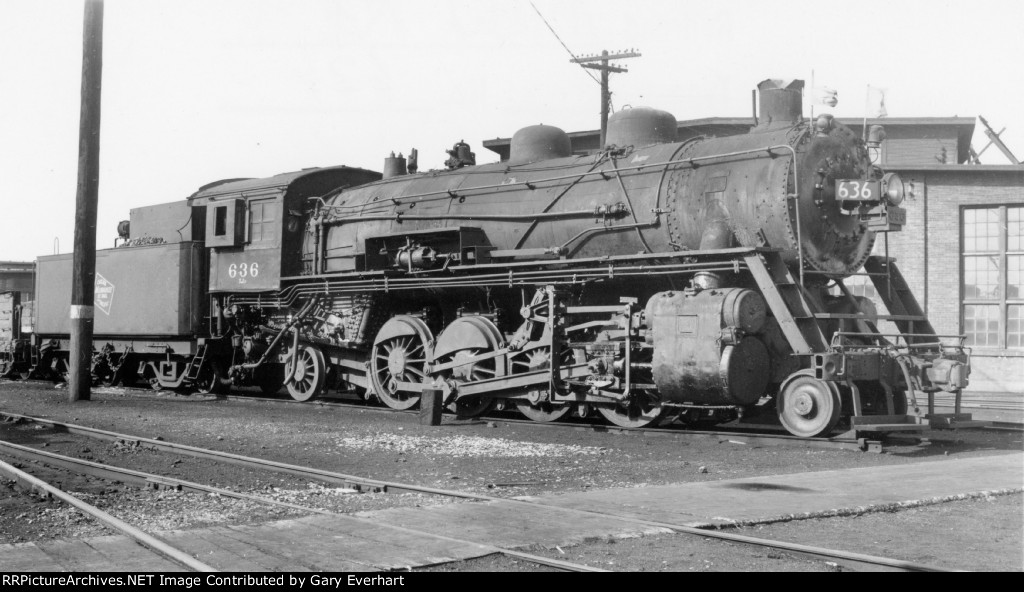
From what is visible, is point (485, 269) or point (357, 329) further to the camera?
point (357, 329)

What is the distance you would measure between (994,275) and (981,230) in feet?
3.54

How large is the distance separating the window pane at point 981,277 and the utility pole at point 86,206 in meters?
18.6

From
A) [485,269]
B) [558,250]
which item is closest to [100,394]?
[485,269]

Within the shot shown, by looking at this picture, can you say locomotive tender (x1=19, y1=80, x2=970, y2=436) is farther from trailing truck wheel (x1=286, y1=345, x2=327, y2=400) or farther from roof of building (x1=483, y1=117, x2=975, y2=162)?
roof of building (x1=483, y1=117, x2=975, y2=162)

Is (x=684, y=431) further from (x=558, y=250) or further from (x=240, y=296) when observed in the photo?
(x=240, y=296)

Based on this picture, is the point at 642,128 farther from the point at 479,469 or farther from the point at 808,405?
the point at 479,469

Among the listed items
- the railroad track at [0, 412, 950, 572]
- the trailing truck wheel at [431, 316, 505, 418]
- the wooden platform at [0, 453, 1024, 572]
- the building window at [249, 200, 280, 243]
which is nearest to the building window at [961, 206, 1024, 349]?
the trailing truck wheel at [431, 316, 505, 418]

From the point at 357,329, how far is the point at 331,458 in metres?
5.30

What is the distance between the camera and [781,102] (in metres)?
11.1

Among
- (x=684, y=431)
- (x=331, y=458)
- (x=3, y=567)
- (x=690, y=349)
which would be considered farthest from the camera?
(x=684, y=431)

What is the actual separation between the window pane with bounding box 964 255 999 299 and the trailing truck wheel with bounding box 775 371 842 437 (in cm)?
1473

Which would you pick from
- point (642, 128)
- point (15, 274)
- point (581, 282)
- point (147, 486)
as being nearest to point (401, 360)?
point (581, 282)

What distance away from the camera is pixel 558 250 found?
11727mm

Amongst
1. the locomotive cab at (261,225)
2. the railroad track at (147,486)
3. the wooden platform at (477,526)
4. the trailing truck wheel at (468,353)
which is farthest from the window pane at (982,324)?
the railroad track at (147,486)
